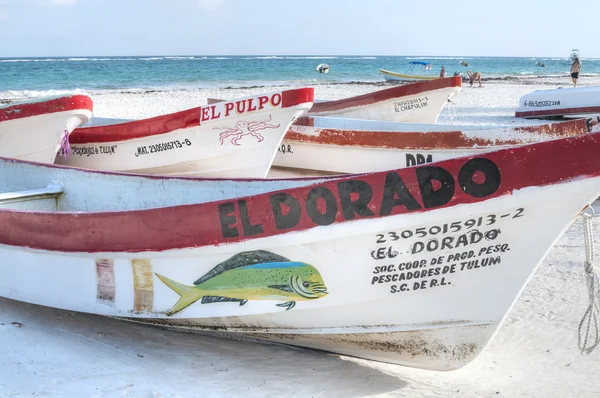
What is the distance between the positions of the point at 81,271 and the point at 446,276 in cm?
232

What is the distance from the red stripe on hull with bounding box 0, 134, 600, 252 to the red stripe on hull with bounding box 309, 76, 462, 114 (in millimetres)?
6571

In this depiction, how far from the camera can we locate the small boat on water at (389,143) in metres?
7.05

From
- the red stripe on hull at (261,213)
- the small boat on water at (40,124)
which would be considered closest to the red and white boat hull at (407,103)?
the small boat on water at (40,124)

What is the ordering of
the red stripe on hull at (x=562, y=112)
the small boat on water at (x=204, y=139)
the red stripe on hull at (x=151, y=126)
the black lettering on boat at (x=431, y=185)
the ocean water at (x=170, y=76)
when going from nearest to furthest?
1. the black lettering on boat at (x=431, y=185)
2. the red stripe on hull at (x=151, y=126)
3. the small boat on water at (x=204, y=139)
4. the red stripe on hull at (x=562, y=112)
5. the ocean water at (x=170, y=76)

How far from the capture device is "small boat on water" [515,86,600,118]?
1471 cm

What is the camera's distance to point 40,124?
25.0 ft

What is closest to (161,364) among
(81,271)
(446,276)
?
(81,271)

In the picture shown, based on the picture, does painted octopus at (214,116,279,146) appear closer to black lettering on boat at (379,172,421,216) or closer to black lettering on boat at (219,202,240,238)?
black lettering on boat at (219,202,240,238)

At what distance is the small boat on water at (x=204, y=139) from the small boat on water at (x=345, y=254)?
3.13 m

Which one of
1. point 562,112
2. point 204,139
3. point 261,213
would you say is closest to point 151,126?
point 204,139

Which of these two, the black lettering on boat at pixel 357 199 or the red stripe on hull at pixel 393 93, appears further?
the red stripe on hull at pixel 393 93

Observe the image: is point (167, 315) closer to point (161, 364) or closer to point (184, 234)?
point (161, 364)

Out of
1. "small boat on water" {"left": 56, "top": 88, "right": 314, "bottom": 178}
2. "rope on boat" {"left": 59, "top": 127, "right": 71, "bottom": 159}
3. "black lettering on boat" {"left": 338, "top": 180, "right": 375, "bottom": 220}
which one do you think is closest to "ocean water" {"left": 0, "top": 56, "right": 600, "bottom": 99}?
"rope on boat" {"left": 59, "top": 127, "right": 71, "bottom": 159}

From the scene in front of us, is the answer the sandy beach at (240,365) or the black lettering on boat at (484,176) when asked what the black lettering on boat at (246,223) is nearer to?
the sandy beach at (240,365)
